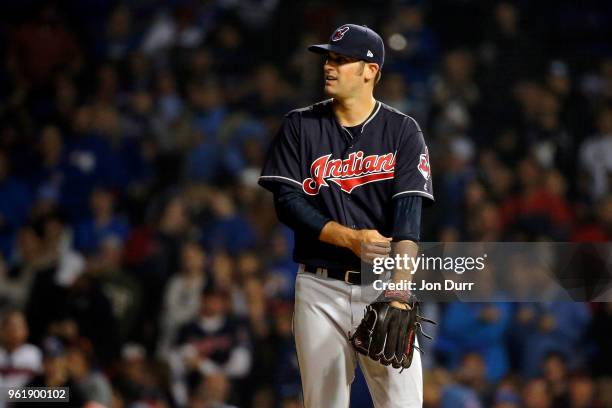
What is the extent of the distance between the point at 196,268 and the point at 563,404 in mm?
2281

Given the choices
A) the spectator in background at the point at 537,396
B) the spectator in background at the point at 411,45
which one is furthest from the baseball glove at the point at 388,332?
the spectator in background at the point at 411,45

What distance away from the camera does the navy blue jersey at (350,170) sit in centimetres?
338

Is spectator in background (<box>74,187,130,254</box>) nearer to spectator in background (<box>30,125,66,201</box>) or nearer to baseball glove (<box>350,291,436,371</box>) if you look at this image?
spectator in background (<box>30,125,66,201</box>)

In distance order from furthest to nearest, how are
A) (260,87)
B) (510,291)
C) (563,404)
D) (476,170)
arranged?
(260,87) < (476,170) < (563,404) < (510,291)

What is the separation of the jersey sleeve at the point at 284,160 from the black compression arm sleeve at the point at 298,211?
28mm

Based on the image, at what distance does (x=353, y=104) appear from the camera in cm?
343

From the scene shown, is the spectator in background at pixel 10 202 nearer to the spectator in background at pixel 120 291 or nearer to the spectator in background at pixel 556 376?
the spectator in background at pixel 120 291

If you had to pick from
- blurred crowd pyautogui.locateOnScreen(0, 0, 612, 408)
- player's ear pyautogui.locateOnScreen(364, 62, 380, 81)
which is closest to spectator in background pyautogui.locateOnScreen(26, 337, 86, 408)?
blurred crowd pyautogui.locateOnScreen(0, 0, 612, 408)

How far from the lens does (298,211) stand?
10.9ft

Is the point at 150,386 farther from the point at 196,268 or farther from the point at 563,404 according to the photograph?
the point at 563,404

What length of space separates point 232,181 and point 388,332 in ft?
13.5

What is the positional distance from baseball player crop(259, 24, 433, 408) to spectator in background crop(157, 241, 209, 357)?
2.96 meters

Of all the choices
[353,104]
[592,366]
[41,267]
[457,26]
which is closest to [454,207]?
[592,366]

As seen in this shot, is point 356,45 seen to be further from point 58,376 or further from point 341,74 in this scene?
point 58,376
